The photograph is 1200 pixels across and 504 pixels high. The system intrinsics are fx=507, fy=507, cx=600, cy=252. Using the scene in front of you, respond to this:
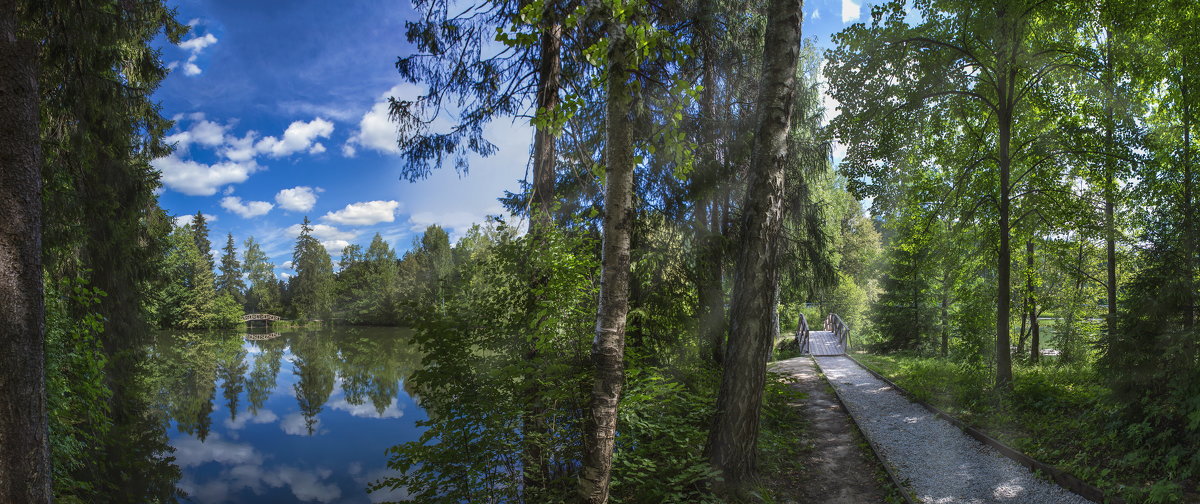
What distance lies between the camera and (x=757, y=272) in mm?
5145

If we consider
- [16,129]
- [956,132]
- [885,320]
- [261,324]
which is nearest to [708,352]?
[956,132]

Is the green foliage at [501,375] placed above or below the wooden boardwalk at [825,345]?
above

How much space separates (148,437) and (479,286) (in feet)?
42.2

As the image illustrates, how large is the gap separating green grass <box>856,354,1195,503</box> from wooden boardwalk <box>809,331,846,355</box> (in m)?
8.57

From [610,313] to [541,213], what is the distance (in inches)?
102

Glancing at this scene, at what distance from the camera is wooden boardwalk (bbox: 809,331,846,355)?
66.7 ft

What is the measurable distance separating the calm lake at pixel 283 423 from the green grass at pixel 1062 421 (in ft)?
24.4

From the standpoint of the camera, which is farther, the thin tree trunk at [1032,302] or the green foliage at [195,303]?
the green foliage at [195,303]

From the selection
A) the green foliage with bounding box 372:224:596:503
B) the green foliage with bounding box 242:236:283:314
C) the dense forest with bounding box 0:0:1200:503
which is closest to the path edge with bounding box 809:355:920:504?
the dense forest with bounding box 0:0:1200:503

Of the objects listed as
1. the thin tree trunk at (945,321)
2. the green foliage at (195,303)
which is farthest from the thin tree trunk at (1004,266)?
the green foliage at (195,303)

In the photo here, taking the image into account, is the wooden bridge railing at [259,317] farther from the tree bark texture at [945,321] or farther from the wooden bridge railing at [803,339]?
the tree bark texture at [945,321]

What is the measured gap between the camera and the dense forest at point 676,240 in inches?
148

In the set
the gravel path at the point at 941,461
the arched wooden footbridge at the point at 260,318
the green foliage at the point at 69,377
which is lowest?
the arched wooden footbridge at the point at 260,318

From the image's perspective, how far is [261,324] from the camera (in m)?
65.1
